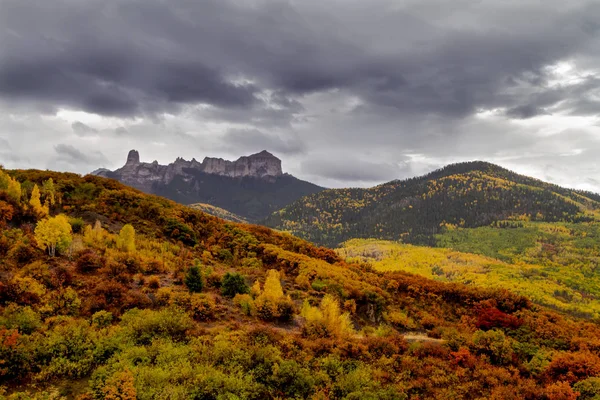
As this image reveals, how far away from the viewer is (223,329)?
1677 cm

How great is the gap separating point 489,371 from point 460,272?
136 m

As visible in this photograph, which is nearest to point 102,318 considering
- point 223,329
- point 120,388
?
point 223,329

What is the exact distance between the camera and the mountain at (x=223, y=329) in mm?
11852

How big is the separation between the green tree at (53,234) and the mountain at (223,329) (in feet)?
0.23

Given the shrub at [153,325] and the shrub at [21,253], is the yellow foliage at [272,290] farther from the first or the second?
the shrub at [21,253]

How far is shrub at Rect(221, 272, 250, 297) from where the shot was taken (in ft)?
74.8

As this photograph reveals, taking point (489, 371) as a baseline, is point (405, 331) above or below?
below

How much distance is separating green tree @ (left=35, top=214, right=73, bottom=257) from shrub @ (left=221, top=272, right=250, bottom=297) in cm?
1023

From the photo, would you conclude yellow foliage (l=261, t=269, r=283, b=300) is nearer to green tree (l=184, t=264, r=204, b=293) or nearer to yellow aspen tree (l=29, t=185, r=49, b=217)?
green tree (l=184, t=264, r=204, b=293)

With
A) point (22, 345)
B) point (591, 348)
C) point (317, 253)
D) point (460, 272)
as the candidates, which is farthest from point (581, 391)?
point (460, 272)

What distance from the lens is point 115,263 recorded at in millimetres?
22188

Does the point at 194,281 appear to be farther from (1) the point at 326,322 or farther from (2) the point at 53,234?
(2) the point at 53,234

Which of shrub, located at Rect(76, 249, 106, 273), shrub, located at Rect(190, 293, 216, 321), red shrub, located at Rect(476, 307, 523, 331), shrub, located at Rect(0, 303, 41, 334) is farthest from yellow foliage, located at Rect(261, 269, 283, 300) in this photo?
red shrub, located at Rect(476, 307, 523, 331)

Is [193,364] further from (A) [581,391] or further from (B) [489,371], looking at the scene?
(A) [581,391]
